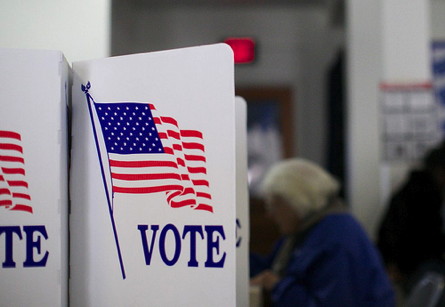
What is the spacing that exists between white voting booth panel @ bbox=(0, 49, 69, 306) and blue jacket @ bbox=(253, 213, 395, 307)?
1.11m

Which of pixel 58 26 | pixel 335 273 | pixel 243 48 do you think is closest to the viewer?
pixel 58 26

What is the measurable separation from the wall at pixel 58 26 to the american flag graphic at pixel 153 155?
29 centimetres

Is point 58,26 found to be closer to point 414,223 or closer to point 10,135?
point 10,135

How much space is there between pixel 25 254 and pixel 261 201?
12.0 feet

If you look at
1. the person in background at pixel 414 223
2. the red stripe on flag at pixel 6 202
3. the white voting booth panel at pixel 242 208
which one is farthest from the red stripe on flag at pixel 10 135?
the person in background at pixel 414 223

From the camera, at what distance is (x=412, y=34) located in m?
3.19

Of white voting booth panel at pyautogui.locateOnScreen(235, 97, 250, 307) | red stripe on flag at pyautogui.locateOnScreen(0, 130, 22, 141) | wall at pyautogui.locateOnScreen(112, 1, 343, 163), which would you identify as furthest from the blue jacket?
wall at pyautogui.locateOnScreen(112, 1, 343, 163)

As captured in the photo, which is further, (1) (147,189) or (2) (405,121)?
(2) (405,121)

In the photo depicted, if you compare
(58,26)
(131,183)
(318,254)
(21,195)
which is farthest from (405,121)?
(21,195)

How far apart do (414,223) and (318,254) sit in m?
1.41

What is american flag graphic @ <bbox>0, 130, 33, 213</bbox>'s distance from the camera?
911 millimetres

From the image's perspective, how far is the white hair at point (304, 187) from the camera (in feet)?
6.87

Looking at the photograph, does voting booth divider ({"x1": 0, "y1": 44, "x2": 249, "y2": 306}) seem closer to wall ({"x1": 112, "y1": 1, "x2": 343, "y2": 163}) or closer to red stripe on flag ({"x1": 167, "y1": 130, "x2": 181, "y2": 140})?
red stripe on flag ({"x1": 167, "y1": 130, "x2": 181, "y2": 140})

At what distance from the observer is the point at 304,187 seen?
2121 millimetres
